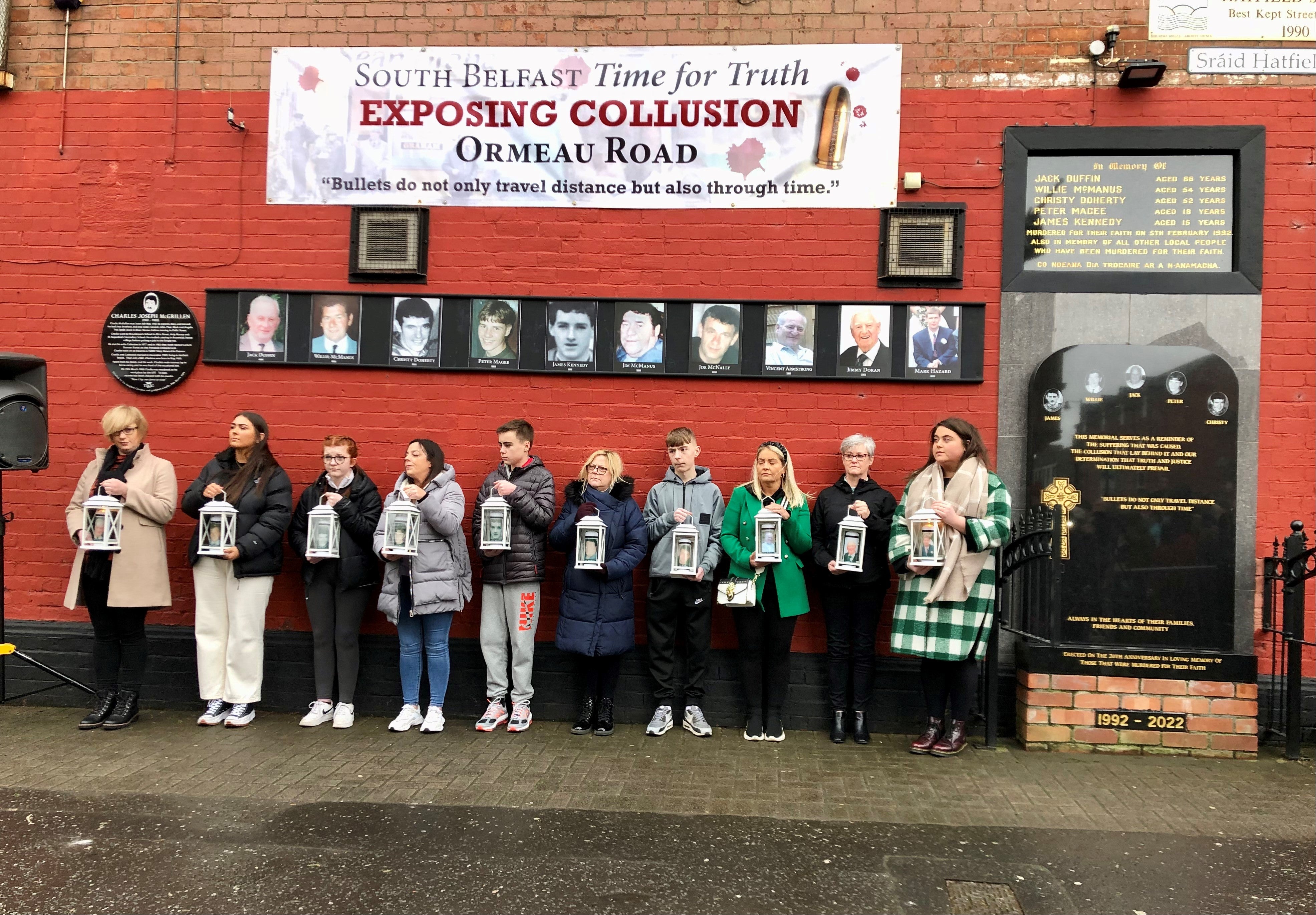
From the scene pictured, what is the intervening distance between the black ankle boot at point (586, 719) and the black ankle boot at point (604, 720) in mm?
38

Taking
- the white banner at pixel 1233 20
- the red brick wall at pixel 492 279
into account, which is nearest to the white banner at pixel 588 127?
the red brick wall at pixel 492 279

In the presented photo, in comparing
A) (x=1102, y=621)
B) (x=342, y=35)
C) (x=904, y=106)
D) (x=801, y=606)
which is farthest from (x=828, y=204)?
Answer: (x=342, y=35)

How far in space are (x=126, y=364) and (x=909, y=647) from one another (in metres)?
5.90

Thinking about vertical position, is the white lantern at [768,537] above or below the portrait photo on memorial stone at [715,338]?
below

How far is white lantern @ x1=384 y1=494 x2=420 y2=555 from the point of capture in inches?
231

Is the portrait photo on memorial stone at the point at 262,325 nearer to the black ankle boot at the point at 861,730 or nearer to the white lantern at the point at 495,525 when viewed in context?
the white lantern at the point at 495,525

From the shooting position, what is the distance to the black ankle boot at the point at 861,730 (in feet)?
19.9

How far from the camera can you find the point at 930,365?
20.9ft

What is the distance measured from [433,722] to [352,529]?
1381mm

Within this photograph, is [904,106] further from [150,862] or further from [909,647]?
[150,862]

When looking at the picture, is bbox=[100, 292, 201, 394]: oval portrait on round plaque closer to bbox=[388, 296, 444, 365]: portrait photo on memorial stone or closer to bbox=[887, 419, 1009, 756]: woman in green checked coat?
bbox=[388, 296, 444, 365]: portrait photo on memorial stone

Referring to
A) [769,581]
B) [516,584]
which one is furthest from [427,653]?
[769,581]

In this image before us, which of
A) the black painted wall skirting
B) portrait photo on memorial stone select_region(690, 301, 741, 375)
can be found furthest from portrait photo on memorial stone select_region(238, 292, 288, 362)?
portrait photo on memorial stone select_region(690, 301, 741, 375)

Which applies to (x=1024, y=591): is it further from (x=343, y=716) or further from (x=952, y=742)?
(x=343, y=716)
